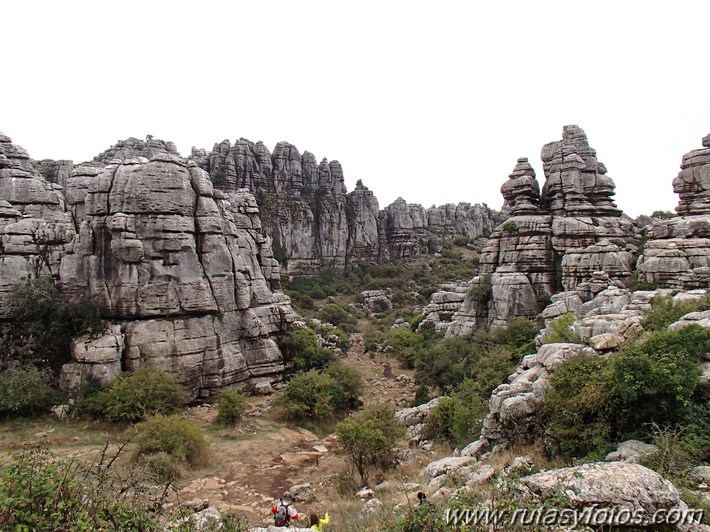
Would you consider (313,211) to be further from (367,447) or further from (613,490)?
(613,490)

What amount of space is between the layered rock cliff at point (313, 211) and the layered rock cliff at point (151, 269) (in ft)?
123

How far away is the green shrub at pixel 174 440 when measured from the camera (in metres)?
13.1

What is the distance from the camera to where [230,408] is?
Result: 664 inches

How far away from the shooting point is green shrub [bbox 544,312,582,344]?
12555 millimetres

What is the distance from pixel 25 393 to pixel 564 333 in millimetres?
18254

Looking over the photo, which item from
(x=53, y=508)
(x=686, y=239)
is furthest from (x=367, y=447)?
(x=686, y=239)

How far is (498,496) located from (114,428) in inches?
573

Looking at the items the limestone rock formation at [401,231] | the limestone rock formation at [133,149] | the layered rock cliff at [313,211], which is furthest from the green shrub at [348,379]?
the limestone rock formation at [401,231]

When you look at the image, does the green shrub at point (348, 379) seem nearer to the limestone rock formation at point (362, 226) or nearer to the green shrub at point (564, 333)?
the green shrub at point (564, 333)

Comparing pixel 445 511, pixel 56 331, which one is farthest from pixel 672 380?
pixel 56 331

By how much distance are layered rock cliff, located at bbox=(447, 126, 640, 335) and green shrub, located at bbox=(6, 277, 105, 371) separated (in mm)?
18427

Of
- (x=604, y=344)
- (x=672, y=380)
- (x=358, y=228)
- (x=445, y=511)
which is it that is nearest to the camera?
(x=445, y=511)

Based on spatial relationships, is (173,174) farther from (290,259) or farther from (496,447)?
(290,259)

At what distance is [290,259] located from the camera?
59531mm
